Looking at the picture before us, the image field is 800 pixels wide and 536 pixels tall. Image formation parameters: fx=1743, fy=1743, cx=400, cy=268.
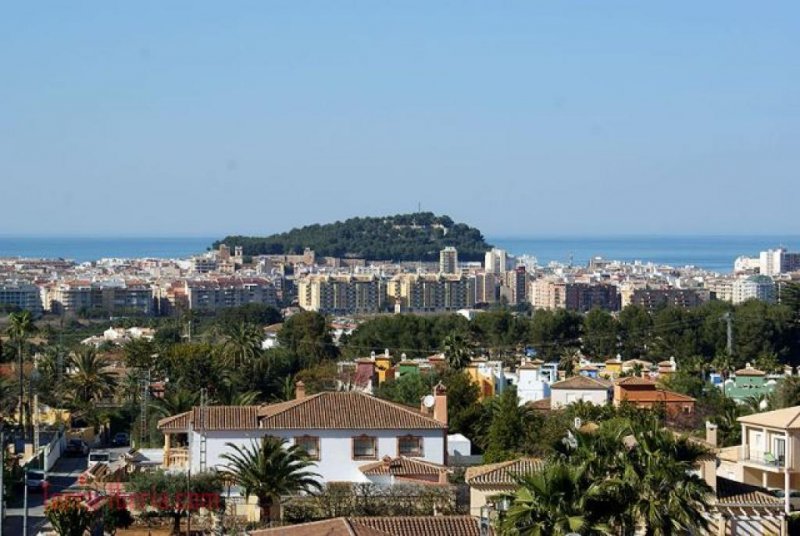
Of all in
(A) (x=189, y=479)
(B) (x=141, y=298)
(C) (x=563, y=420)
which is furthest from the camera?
(B) (x=141, y=298)

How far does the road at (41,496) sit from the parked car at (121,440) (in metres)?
1.86

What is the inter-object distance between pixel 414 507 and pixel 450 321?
5177cm

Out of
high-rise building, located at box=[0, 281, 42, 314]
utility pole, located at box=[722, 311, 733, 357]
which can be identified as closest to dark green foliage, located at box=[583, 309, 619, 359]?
utility pole, located at box=[722, 311, 733, 357]

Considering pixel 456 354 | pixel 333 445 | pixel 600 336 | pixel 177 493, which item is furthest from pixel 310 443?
pixel 600 336

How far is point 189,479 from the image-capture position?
88.7 feet

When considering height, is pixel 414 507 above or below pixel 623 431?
below

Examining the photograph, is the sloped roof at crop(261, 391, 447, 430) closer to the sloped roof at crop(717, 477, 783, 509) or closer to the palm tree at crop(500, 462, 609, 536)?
the sloped roof at crop(717, 477, 783, 509)

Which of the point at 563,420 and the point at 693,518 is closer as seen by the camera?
the point at 693,518

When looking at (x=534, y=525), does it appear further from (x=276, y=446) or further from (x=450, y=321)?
(x=450, y=321)

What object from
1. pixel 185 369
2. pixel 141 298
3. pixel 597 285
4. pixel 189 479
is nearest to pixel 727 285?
pixel 597 285

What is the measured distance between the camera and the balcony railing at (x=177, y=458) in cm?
3056

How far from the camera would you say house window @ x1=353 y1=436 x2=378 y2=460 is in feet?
97.2

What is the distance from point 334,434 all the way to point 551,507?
12.2 meters

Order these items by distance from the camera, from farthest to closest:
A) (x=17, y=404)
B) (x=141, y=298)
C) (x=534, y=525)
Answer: (x=141, y=298)
(x=17, y=404)
(x=534, y=525)
